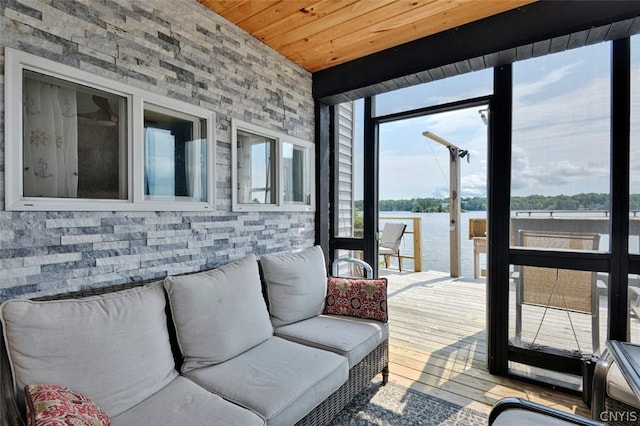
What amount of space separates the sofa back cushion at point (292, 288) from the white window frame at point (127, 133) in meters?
0.64

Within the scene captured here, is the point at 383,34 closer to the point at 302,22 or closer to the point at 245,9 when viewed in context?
the point at 302,22

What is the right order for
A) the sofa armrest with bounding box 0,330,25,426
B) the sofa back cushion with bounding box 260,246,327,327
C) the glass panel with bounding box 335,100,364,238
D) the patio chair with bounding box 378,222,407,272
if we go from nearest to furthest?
1. the sofa armrest with bounding box 0,330,25,426
2. the sofa back cushion with bounding box 260,246,327,327
3. the glass panel with bounding box 335,100,364,238
4. the patio chair with bounding box 378,222,407,272

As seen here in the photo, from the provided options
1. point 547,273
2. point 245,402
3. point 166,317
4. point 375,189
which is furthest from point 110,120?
point 547,273

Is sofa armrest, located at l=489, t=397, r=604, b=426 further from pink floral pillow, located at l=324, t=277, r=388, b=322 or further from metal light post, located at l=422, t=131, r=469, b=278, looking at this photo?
metal light post, located at l=422, t=131, r=469, b=278

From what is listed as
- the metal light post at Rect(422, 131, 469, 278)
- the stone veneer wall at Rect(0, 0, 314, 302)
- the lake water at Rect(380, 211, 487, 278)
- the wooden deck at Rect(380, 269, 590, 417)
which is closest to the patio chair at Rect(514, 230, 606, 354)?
the wooden deck at Rect(380, 269, 590, 417)

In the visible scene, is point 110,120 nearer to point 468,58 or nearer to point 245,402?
point 245,402

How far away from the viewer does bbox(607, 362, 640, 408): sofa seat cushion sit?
154cm

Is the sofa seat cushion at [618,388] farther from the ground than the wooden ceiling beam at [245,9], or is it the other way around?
the wooden ceiling beam at [245,9]

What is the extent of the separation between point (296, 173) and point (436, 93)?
1474 millimetres

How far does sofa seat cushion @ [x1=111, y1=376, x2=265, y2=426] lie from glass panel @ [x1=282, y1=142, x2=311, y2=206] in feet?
5.87

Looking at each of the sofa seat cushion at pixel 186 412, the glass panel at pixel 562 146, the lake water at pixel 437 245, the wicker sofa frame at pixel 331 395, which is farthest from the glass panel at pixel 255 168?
the lake water at pixel 437 245

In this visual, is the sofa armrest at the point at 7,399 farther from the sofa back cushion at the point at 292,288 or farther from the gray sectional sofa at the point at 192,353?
the sofa back cushion at the point at 292,288

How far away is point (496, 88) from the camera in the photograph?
2469mm

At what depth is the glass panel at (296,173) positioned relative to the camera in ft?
9.53
